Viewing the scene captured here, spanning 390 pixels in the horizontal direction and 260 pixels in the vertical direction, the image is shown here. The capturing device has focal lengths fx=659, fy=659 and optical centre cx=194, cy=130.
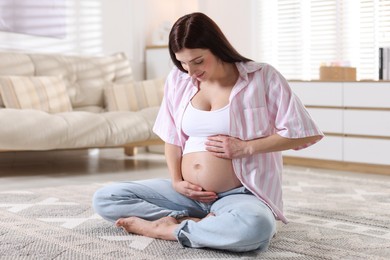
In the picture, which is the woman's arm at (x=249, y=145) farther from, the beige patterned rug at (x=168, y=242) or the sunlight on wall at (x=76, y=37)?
the sunlight on wall at (x=76, y=37)

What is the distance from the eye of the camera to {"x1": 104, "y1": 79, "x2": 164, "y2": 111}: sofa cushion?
5.07 m

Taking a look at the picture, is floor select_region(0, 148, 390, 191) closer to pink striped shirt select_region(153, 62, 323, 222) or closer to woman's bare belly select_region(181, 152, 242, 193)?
woman's bare belly select_region(181, 152, 242, 193)

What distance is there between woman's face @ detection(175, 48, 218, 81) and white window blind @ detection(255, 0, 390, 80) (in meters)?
2.96

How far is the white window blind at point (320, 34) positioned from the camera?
512 cm

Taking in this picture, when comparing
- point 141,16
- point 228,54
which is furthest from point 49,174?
point 228,54

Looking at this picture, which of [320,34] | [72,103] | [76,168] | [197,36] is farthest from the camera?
[320,34]

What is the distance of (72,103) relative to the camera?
5008 mm

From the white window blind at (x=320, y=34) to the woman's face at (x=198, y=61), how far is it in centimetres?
296

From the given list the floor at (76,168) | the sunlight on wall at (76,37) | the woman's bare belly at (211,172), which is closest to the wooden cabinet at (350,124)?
the floor at (76,168)

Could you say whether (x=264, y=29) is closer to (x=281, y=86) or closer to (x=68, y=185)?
(x=68, y=185)

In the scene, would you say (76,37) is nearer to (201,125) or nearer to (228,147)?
(201,125)

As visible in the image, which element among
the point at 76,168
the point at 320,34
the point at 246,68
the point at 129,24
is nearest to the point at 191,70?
the point at 246,68

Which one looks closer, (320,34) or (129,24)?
(320,34)

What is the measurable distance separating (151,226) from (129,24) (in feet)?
13.0
